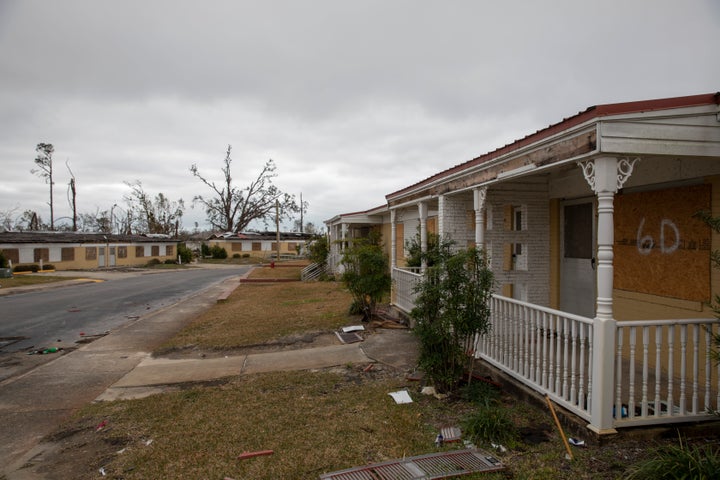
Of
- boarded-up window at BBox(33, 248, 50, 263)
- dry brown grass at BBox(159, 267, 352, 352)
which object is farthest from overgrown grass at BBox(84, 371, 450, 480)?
boarded-up window at BBox(33, 248, 50, 263)

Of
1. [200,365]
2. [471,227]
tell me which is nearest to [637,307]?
[471,227]

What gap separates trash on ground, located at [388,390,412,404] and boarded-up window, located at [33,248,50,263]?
117 feet

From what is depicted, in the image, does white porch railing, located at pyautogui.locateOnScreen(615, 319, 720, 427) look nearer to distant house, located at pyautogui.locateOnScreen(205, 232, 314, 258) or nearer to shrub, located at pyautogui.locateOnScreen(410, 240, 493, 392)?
shrub, located at pyautogui.locateOnScreen(410, 240, 493, 392)

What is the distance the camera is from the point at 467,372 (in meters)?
5.21

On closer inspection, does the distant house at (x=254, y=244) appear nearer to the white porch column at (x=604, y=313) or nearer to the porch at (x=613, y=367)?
→ the porch at (x=613, y=367)

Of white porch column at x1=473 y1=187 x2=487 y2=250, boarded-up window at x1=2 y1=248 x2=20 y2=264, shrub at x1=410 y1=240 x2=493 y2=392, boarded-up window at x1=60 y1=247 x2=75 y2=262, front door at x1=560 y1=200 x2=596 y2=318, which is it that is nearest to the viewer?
shrub at x1=410 y1=240 x2=493 y2=392

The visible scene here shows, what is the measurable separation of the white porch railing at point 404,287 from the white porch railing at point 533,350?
2928mm

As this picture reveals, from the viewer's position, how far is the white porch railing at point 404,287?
8586 millimetres

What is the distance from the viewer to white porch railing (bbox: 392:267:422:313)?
8.59m

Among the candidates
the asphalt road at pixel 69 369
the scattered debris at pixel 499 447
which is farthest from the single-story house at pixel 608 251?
the asphalt road at pixel 69 369

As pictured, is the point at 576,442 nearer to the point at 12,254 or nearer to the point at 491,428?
the point at 491,428

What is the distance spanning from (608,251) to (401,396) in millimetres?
2653

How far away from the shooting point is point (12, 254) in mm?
29703

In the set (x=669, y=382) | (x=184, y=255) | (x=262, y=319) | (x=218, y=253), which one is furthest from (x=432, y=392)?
(x=218, y=253)
